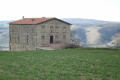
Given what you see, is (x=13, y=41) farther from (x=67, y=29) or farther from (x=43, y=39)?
(x=67, y=29)

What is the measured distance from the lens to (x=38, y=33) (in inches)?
2328

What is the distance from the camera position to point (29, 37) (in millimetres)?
61031

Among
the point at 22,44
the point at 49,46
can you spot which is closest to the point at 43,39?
the point at 49,46

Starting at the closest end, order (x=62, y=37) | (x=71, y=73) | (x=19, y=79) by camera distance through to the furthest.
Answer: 1. (x=19, y=79)
2. (x=71, y=73)
3. (x=62, y=37)

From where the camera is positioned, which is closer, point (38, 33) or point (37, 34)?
point (37, 34)

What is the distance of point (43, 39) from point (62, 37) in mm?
6635

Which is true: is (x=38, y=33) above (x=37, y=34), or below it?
above

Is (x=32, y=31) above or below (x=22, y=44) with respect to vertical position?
above

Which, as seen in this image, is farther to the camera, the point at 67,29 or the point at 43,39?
the point at 67,29

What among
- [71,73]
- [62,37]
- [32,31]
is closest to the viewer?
[71,73]

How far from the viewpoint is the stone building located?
59.3 meters

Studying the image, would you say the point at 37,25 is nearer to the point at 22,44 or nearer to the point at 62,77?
the point at 22,44

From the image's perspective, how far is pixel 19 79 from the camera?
15.6 meters

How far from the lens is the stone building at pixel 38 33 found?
59.3 m
